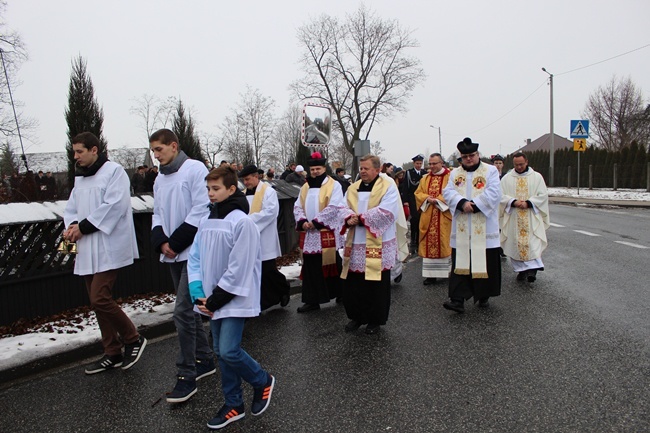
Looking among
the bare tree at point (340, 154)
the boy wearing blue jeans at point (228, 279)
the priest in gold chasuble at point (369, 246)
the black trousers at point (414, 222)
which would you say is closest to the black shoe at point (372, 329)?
the priest in gold chasuble at point (369, 246)

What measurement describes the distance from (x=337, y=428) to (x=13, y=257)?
4.00m

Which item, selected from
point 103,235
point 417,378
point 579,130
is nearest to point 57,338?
point 103,235

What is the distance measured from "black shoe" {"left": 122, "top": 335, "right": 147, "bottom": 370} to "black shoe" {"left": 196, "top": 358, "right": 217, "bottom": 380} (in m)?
0.64

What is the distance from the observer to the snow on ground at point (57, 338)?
441 centimetres

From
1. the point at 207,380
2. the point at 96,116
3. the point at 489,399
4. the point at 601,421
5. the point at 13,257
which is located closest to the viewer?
the point at 601,421

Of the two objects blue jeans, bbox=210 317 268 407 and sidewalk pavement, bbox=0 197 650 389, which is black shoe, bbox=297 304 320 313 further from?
blue jeans, bbox=210 317 268 407

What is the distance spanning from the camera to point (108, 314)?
4242 millimetres

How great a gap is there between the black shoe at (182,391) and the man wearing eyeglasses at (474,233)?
3.15 m

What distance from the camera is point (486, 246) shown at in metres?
5.96

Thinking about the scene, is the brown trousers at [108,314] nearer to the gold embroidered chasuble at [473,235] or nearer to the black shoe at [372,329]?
the black shoe at [372,329]

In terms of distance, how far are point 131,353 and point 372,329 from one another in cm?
226

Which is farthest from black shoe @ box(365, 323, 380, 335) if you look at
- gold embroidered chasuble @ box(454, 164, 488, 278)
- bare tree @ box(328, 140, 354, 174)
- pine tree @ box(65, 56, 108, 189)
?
bare tree @ box(328, 140, 354, 174)

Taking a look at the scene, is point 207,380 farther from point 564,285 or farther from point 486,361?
point 564,285

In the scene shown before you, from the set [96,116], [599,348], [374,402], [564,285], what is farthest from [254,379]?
[96,116]
